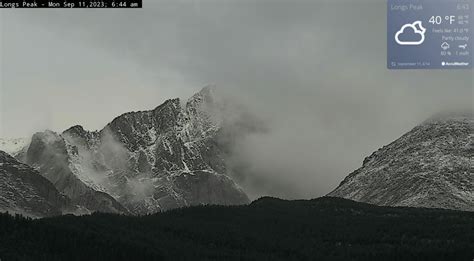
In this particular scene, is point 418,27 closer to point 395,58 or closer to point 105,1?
point 395,58

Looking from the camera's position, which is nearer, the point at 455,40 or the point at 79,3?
the point at 79,3

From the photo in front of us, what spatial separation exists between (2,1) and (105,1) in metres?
29.4

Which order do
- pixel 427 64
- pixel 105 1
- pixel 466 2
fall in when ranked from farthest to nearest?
1. pixel 466 2
2. pixel 427 64
3. pixel 105 1

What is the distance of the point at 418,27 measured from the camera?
160125 mm

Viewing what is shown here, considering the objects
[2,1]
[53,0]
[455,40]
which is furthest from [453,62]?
[2,1]

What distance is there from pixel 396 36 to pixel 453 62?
43.9 feet

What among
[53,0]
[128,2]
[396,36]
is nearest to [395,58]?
[396,36]

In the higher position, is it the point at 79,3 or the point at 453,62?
the point at 79,3

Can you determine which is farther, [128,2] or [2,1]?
[2,1]

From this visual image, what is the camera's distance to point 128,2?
152 m

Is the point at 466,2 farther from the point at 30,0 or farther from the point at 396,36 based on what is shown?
the point at 30,0

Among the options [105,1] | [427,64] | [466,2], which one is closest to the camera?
[105,1]

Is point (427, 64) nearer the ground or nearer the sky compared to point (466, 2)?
nearer the ground

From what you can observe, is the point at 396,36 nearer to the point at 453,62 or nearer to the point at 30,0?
the point at 453,62
